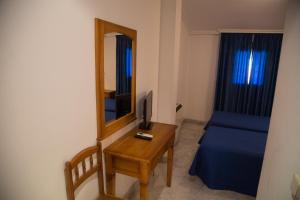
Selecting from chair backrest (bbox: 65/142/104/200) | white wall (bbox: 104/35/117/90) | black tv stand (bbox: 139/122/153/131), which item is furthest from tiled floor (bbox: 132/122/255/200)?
white wall (bbox: 104/35/117/90)

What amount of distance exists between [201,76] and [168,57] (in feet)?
7.62

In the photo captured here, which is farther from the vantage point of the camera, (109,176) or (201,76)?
(201,76)

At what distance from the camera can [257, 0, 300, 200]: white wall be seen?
3.85 ft

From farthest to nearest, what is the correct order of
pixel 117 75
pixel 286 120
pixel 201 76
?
pixel 201 76 → pixel 117 75 → pixel 286 120

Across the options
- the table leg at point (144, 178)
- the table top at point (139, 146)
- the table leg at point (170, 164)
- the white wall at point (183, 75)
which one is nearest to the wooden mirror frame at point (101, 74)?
the table top at point (139, 146)

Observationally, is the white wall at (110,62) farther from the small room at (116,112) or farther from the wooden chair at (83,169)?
the wooden chair at (83,169)

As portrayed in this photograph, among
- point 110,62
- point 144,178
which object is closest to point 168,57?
point 110,62

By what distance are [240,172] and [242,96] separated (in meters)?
2.51

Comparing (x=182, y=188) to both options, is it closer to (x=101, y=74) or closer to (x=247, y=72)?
(x=101, y=74)

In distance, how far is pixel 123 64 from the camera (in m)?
1.98

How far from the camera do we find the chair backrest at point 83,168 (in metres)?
1.30

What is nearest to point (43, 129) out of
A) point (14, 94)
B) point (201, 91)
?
point (14, 94)

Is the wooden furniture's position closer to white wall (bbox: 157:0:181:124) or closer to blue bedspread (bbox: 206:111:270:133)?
white wall (bbox: 157:0:181:124)

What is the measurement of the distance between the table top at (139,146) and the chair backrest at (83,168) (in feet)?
0.41
